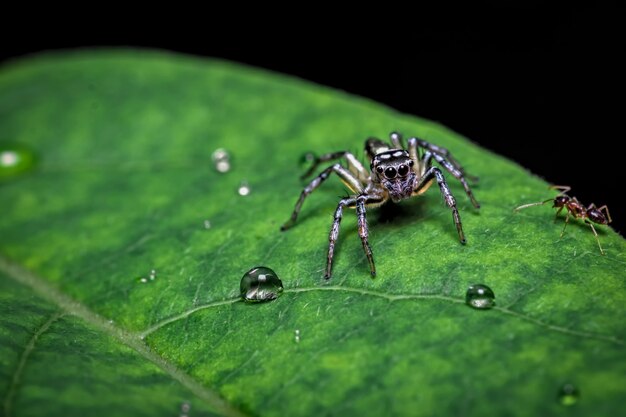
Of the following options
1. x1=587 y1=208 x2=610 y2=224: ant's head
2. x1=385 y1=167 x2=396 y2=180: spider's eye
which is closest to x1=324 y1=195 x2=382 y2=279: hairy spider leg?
x1=385 y1=167 x2=396 y2=180: spider's eye

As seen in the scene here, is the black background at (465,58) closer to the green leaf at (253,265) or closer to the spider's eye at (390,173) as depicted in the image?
the green leaf at (253,265)

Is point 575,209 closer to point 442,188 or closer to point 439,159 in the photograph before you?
point 442,188

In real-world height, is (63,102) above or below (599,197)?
above

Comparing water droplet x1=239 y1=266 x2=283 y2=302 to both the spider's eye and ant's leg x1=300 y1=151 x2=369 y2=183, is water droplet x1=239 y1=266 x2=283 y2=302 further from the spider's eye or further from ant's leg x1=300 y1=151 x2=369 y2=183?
ant's leg x1=300 y1=151 x2=369 y2=183

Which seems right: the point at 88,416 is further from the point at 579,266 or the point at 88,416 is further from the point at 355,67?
the point at 355,67

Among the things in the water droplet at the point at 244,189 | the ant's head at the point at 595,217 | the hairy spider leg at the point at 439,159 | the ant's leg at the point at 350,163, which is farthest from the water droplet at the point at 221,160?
the ant's head at the point at 595,217

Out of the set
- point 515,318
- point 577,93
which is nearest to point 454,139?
point 515,318

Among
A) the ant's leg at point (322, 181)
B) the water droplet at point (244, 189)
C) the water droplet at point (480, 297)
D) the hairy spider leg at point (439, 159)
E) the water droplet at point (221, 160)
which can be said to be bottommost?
the water droplet at point (480, 297)
